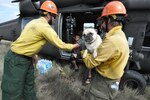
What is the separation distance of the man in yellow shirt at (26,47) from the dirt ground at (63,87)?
1193 millimetres

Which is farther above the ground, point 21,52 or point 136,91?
point 21,52

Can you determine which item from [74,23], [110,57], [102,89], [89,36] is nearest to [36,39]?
[89,36]

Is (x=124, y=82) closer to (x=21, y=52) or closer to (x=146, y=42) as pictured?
(x=146, y=42)

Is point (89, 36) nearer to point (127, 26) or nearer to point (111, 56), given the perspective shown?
point (111, 56)

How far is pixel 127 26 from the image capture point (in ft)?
24.7

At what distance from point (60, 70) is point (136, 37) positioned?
82.0 inches

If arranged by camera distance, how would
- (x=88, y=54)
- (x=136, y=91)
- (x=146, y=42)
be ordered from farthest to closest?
1. (x=146, y=42)
2. (x=136, y=91)
3. (x=88, y=54)

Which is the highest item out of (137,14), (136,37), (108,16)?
(108,16)

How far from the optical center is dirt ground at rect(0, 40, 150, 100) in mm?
6375

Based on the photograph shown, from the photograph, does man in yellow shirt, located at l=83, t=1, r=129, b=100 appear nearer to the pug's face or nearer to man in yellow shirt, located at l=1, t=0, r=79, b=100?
the pug's face

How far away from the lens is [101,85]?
3.83 meters

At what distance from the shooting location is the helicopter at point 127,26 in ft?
24.2

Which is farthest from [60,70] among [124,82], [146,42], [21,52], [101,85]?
[101,85]

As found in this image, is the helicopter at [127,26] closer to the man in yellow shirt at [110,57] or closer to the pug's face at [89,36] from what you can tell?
the pug's face at [89,36]
